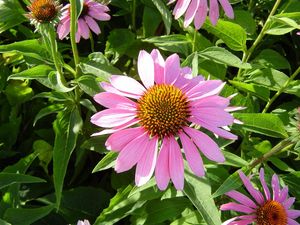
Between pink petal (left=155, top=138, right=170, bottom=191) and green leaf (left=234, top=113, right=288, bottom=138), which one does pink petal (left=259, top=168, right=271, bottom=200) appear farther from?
pink petal (left=155, top=138, right=170, bottom=191)

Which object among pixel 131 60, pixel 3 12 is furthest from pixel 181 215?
pixel 3 12

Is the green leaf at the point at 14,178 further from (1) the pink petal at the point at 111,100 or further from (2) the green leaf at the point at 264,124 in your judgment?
(2) the green leaf at the point at 264,124

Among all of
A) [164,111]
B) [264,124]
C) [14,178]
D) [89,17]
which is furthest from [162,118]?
Answer: [89,17]

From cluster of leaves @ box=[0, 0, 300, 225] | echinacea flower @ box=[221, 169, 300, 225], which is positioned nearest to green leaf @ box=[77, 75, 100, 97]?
cluster of leaves @ box=[0, 0, 300, 225]

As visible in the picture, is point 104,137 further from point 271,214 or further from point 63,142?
point 271,214

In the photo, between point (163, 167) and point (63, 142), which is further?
point (63, 142)

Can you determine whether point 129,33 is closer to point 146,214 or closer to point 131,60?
point 131,60
